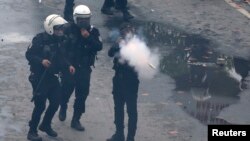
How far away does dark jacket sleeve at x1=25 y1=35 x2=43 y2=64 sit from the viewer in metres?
10.1

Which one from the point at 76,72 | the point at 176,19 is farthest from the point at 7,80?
the point at 176,19

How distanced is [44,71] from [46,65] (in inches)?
8.3

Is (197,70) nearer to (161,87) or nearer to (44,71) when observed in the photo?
(161,87)

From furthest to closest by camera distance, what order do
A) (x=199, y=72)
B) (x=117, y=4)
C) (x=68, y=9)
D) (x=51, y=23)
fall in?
(x=117, y=4) → (x=68, y=9) → (x=199, y=72) → (x=51, y=23)

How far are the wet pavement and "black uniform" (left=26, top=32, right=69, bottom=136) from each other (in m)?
0.60

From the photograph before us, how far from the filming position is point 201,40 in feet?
53.2

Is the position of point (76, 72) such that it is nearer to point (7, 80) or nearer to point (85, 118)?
point (85, 118)

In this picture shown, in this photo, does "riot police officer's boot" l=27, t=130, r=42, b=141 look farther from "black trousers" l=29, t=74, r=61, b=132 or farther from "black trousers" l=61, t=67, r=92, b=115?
"black trousers" l=61, t=67, r=92, b=115

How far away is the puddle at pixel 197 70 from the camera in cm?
1231

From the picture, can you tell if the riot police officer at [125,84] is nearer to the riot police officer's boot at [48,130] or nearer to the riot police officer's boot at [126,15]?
the riot police officer's boot at [48,130]

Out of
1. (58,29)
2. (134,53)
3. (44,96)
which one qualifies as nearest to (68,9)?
(58,29)

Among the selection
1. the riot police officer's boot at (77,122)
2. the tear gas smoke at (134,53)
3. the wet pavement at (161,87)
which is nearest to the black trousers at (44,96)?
the wet pavement at (161,87)

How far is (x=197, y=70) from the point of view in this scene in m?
14.1

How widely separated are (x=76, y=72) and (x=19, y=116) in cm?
153
